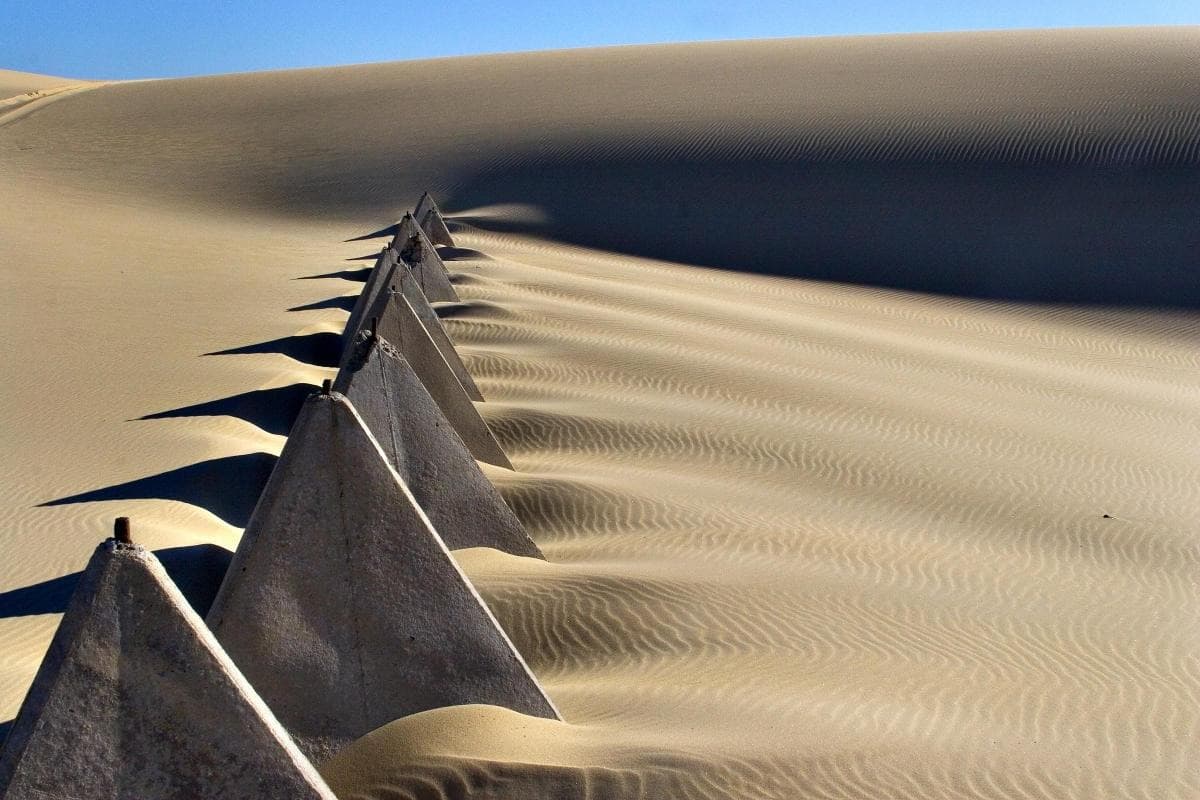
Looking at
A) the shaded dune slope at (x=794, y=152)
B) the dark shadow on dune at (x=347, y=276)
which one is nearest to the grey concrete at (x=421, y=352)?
the dark shadow on dune at (x=347, y=276)

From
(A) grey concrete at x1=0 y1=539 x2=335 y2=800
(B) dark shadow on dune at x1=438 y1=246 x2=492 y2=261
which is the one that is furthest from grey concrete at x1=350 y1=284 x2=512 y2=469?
(B) dark shadow on dune at x1=438 y1=246 x2=492 y2=261

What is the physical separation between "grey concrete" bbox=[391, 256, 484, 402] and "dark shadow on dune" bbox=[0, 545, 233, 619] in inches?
173

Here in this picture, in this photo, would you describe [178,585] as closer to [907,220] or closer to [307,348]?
[307,348]

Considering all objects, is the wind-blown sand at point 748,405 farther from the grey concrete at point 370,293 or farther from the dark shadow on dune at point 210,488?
the grey concrete at point 370,293

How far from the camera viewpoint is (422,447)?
7.03m

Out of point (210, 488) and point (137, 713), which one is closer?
point (137, 713)

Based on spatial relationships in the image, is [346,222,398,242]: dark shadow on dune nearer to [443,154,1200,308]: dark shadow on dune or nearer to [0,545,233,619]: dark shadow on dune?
[443,154,1200,308]: dark shadow on dune

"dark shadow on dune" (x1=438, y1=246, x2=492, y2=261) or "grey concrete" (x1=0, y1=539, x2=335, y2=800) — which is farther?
"dark shadow on dune" (x1=438, y1=246, x2=492, y2=261)

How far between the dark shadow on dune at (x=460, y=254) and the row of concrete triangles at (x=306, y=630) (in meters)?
12.7

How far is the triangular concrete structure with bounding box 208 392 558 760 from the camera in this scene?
188 inches

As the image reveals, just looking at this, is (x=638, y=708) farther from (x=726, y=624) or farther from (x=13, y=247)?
(x=13, y=247)

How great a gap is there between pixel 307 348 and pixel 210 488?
534cm

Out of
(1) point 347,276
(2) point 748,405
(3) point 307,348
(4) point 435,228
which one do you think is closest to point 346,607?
(2) point 748,405

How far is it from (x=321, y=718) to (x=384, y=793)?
0.60m
